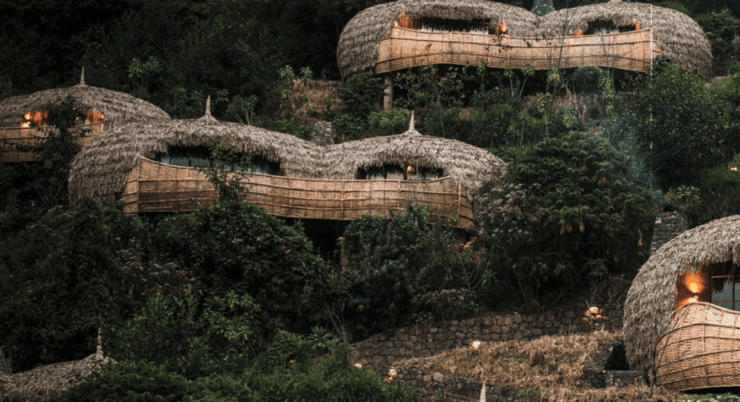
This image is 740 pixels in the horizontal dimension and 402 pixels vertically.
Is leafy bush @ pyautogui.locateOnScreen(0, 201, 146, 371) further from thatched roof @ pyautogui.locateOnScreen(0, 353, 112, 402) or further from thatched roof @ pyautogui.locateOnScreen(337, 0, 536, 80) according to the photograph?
thatched roof @ pyautogui.locateOnScreen(337, 0, 536, 80)

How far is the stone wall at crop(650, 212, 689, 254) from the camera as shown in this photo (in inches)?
971

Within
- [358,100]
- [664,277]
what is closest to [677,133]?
[358,100]

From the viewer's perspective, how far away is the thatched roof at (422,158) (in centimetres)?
2805

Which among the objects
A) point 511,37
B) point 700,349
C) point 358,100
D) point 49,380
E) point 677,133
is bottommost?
point 49,380

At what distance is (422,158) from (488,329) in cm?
499

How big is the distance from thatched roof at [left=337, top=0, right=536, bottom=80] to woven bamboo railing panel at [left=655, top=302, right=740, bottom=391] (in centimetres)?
1544

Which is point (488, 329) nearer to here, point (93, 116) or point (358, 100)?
point (358, 100)

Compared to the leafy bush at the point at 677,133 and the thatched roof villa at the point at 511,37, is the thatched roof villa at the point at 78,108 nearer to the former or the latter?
the thatched roof villa at the point at 511,37

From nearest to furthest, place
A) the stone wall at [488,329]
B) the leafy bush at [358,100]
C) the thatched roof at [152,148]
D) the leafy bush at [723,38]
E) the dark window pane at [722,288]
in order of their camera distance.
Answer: the dark window pane at [722,288]
the stone wall at [488,329]
the thatched roof at [152,148]
the leafy bush at [358,100]
the leafy bush at [723,38]

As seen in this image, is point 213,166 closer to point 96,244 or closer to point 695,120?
point 96,244

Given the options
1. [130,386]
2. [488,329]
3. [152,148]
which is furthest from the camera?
[152,148]

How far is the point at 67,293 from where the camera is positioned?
24.0 metres

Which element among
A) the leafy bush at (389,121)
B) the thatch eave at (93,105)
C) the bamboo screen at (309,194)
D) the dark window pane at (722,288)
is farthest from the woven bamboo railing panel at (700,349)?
the thatch eave at (93,105)

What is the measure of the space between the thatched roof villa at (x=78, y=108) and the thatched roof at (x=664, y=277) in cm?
1387
